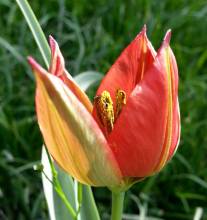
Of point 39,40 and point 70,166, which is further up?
point 39,40

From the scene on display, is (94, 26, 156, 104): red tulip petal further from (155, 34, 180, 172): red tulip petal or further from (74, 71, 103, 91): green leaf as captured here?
(74, 71, 103, 91): green leaf

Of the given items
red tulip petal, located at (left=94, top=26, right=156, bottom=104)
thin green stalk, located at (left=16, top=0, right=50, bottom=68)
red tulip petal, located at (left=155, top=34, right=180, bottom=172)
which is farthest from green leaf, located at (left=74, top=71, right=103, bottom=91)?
red tulip petal, located at (left=155, top=34, right=180, bottom=172)

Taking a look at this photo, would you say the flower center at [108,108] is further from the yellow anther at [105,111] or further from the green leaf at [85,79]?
the green leaf at [85,79]

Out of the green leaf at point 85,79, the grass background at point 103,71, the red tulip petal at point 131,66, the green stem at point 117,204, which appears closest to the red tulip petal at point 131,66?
the red tulip petal at point 131,66

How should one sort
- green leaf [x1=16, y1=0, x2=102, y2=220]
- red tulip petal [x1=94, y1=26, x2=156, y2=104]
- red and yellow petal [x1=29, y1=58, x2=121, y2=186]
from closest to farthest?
red and yellow petal [x1=29, y1=58, x2=121, y2=186], red tulip petal [x1=94, y1=26, x2=156, y2=104], green leaf [x1=16, y1=0, x2=102, y2=220]

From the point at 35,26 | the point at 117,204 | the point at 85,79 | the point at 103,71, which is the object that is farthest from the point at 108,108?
the point at 103,71

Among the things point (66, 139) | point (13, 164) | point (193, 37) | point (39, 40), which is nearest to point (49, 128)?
point (66, 139)

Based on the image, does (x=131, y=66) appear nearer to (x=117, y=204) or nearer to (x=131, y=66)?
(x=131, y=66)

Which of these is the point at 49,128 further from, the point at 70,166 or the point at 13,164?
the point at 13,164
